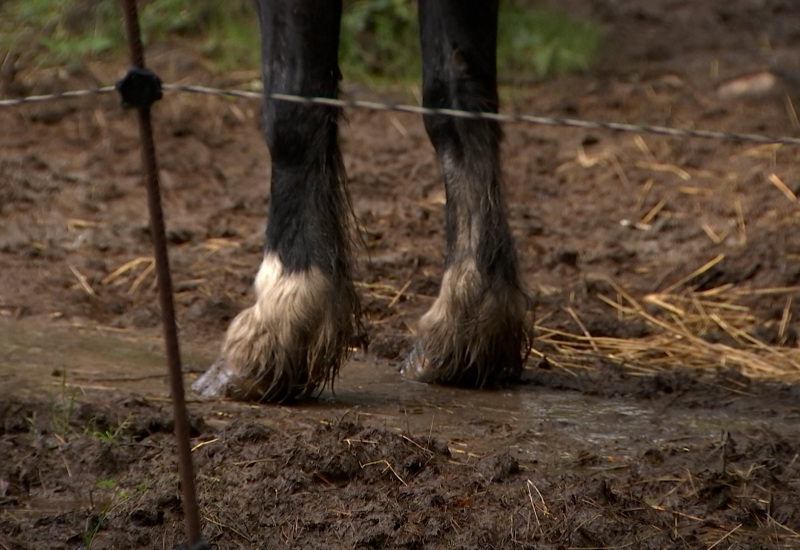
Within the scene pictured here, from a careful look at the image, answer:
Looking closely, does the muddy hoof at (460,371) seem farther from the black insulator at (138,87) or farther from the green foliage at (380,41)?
the green foliage at (380,41)

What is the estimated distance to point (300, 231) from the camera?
3.15m

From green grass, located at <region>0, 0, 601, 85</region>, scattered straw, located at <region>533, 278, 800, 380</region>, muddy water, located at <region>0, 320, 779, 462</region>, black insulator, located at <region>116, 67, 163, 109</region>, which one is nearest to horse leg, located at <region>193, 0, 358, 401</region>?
muddy water, located at <region>0, 320, 779, 462</region>

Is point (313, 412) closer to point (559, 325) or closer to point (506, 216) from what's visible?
point (506, 216)

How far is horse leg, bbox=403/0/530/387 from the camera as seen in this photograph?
340cm

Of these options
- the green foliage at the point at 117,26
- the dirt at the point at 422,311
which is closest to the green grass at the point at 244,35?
the green foliage at the point at 117,26

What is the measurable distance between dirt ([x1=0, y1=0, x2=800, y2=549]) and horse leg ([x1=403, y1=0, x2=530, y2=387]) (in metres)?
0.17

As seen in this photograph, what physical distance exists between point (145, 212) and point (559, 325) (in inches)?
80.6

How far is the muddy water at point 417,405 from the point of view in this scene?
303 cm

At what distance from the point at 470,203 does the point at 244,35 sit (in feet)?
14.3

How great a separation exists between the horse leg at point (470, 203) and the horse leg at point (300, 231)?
1.21ft

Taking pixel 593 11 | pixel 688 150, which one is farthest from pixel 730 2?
pixel 688 150

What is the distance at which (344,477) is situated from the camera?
252cm

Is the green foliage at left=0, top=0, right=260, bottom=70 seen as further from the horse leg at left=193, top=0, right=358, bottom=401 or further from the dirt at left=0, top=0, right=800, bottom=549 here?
the horse leg at left=193, top=0, right=358, bottom=401

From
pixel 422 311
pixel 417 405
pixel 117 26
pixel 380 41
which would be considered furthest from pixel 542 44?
pixel 417 405
